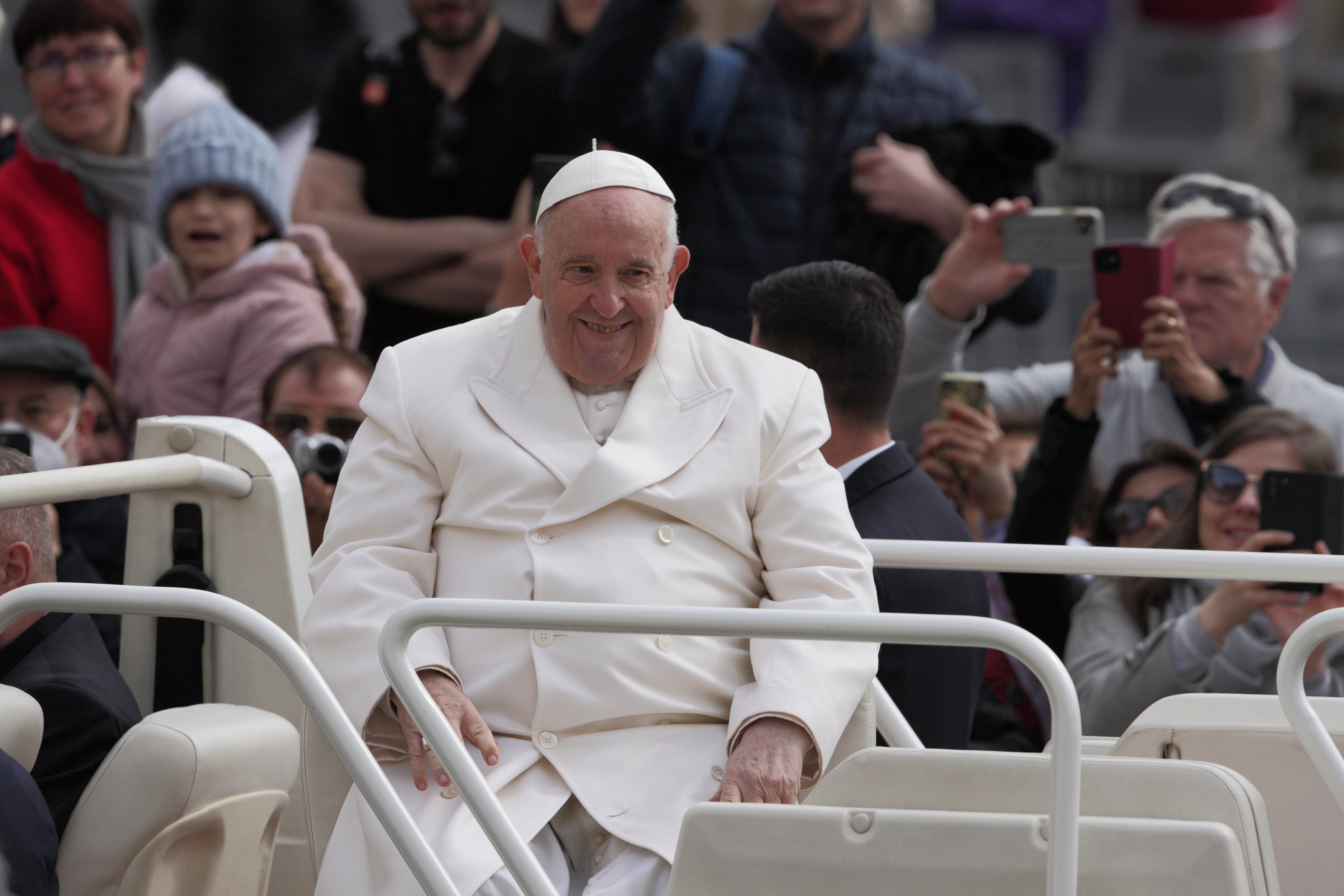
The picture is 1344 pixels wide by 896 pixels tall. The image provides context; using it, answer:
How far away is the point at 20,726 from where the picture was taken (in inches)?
116

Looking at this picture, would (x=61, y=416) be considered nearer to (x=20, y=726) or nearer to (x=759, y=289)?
(x=759, y=289)

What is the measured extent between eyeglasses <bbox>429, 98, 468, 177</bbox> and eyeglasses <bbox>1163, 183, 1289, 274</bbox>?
2157 mm

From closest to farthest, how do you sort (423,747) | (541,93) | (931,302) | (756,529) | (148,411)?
(423,747) → (756,529) → (931,302) → (148,411) → (541,93)

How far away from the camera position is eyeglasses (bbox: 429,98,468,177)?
19.3 feet

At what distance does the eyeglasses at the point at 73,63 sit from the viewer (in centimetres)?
589

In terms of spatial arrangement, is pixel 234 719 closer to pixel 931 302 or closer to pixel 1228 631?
pixel 1228 631

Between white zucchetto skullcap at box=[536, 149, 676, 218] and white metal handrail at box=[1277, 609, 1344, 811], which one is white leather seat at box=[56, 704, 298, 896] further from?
white metal handrail at box=[1277, 609, 1344, 811]

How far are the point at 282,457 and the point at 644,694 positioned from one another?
103 centimetres

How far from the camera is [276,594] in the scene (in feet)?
12.3

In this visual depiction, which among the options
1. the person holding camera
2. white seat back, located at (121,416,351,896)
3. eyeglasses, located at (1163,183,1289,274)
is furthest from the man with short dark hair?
white seat back, located at (121,416,351,896)

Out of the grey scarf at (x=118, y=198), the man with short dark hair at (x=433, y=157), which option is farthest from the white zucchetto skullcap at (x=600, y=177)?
the grey scarf at (x=118, y=198)

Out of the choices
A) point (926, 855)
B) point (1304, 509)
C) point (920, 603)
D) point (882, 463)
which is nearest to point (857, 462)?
point (882, 463)

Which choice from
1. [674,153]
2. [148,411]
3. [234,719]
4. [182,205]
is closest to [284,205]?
[182,205]

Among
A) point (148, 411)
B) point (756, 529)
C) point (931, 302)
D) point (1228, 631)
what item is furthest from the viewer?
point (148, 411)
